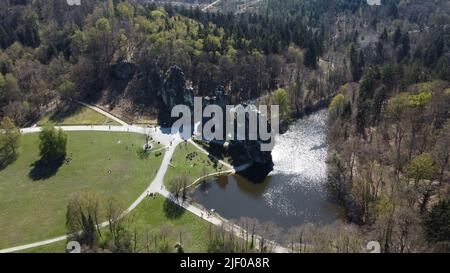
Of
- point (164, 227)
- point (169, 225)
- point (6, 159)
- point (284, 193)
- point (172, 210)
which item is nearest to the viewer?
point (164, 227)

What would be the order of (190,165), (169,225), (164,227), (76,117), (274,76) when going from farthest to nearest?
(274,76) → (76,117) → (190,165) → (169,225) → (164,227)

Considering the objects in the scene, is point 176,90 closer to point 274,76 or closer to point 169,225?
point 274,76

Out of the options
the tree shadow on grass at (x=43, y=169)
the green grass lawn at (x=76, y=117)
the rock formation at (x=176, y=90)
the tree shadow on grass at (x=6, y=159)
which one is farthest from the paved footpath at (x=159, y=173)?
the tree shadow on grass at (x=43, y=169)

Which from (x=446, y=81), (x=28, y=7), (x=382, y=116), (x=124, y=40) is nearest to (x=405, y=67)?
(x=446, y=81)

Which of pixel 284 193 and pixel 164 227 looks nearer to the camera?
pixel 164 227

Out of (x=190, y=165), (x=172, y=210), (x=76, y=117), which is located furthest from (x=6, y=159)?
(x=172, y=210)

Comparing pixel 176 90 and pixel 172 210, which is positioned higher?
pixel 176 90

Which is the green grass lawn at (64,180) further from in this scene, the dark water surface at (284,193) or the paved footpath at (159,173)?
the dark water surface at (284,193)
